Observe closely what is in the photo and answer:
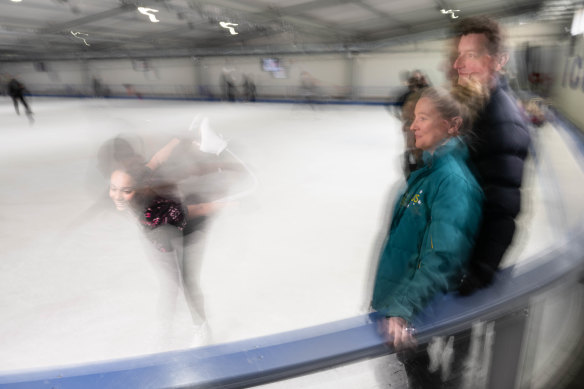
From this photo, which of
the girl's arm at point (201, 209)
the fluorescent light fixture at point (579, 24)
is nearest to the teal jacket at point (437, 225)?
the girl's arm at point (201, 209)

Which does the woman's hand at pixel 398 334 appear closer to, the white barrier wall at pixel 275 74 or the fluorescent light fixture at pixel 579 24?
the fluorescent light fixture at pixel 579 24

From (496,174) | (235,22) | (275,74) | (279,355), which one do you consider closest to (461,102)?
(496,174)

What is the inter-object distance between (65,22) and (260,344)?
18.4 m

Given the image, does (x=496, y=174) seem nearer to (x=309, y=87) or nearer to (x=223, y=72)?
(x=309, y=87)

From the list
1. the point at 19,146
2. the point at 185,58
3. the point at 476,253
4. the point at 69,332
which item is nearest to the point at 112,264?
the point at 69,332

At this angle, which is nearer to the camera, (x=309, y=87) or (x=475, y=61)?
(x=475, y=61)

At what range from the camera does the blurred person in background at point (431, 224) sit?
2.48 ft

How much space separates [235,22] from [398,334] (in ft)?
46.6

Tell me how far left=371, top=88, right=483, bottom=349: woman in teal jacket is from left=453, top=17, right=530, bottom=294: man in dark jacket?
0.05 m

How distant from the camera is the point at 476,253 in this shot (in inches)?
33.6

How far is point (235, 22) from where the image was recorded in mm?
12977

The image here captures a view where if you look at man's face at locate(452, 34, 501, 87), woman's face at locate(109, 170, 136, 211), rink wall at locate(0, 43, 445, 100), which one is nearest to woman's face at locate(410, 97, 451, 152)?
man's face at locate(452, 34, 501, 87)

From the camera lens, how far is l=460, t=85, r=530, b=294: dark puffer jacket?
85 centimetres

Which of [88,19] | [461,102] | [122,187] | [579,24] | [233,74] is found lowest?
[122,187]
